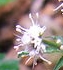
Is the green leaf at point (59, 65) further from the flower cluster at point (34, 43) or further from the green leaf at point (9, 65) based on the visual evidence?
the green leaf at point (9, 65)

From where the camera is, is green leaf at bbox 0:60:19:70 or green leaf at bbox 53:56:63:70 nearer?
green leaf at bbox 53:56:63:70

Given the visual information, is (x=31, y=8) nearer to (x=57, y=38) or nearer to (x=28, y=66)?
(x=28, y=66)

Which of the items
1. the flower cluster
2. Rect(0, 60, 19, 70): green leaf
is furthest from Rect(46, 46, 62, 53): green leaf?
Rect(0, 60, 19, 70): green leaf

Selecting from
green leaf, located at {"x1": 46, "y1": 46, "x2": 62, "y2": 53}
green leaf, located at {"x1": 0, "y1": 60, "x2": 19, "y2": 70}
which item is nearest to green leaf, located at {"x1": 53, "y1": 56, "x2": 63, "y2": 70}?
green leaf, located at {"x1": 46, "y1": 46, "x2": 62, "y2": 53}

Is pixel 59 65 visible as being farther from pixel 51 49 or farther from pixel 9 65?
pixel 9 65

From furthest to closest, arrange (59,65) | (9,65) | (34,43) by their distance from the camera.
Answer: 1. (9,65)
2. (34,43)
3. (59,65)

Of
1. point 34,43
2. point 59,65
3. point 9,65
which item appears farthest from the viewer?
point 9,65

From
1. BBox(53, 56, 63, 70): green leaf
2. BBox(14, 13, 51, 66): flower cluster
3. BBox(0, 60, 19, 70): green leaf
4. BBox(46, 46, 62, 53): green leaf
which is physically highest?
BBox(14, 13, 51, 66): flower cluster

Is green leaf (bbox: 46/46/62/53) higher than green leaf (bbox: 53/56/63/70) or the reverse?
higher

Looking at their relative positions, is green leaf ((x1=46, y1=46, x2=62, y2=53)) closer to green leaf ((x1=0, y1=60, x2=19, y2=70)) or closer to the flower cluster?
the flower cluster

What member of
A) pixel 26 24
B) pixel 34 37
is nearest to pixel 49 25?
pixel 26 24

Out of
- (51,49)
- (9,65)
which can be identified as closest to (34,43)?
(51,49)
